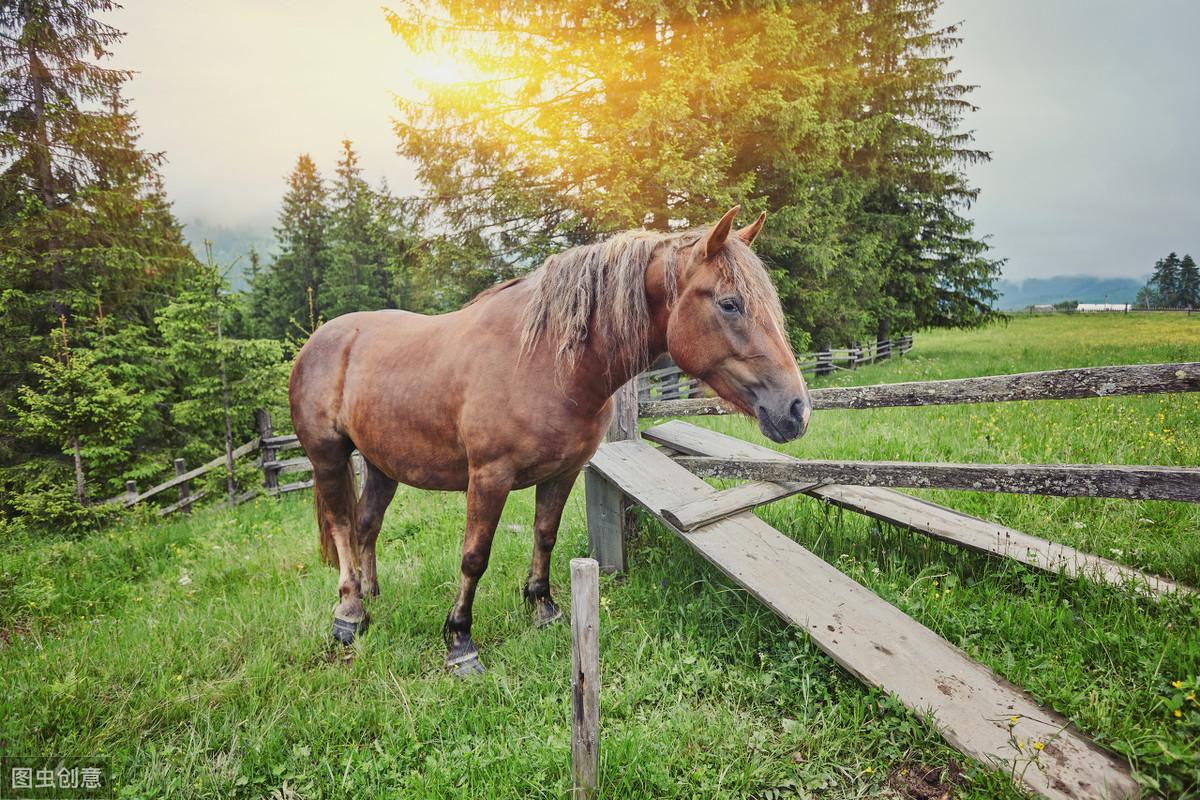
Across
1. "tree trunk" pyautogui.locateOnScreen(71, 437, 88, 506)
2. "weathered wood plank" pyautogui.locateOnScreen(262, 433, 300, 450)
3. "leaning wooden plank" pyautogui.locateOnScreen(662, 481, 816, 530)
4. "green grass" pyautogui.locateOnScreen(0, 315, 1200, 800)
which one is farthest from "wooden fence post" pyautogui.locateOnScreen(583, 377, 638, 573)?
"tree trunk" pyautogui.locateOnScreen(71, 437, 88, 506)

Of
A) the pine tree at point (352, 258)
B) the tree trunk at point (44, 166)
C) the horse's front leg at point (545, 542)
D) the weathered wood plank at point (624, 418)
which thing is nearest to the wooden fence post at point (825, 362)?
the weathered wood plank at point (624, 418)

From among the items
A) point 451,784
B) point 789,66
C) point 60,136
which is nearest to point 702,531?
point 451,784

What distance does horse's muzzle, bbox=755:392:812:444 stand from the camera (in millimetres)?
2287

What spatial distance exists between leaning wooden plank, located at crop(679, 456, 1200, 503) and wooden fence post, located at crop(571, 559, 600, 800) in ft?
6.31

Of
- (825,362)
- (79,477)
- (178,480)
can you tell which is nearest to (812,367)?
(825,362)

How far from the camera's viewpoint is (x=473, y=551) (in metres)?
3.02

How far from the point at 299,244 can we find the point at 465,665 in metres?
29.7

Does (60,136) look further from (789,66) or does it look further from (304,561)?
Result: (789,66)

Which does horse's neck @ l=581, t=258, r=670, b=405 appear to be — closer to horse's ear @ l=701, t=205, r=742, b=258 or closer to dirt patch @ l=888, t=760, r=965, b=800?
horse's ear @ l=701, t=205, r=742, b=258

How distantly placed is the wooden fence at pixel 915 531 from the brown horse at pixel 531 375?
36.0 inches

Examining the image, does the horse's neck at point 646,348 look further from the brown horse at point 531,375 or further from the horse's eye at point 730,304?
the horse's eye at point 730,304

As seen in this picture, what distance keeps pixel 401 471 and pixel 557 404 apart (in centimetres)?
132

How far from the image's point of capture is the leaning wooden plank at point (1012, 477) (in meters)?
2.10

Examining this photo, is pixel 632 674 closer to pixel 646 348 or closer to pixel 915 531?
pixel 646 348
